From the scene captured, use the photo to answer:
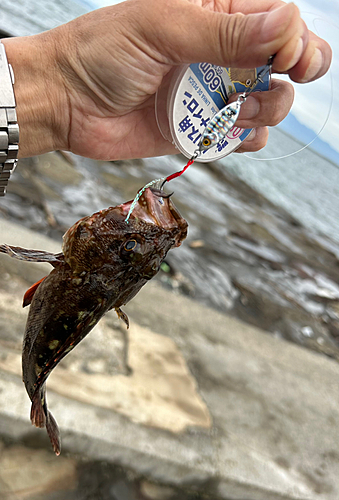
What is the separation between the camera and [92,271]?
1.68m

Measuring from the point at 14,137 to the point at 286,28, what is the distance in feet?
3.83

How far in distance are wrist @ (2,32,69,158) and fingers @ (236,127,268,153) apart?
1.03 m

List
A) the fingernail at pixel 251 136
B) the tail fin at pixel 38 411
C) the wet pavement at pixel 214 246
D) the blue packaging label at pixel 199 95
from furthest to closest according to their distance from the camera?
the wet pavement at pixel 214 246
the fingernail at pixel 251 136
the blue packaging label at pixel 199 95
the tail fin at pixel 38 411

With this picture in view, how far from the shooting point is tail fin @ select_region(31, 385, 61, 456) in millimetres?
1655

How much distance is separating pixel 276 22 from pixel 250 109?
2.06ft

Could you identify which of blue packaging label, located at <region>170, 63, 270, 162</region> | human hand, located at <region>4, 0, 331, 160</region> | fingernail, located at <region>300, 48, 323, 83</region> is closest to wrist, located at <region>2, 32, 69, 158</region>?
human hand, located at <region>4, 0, 331, 160</region>

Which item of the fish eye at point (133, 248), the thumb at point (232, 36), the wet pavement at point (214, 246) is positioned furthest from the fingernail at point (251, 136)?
the wet pavement at point (214, 246)

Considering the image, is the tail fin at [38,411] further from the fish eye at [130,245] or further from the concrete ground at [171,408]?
the concrete ground at [171,408]

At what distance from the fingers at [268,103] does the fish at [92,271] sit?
2.28 ft

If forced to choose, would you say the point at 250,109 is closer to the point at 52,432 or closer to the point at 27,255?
the point at 27,255

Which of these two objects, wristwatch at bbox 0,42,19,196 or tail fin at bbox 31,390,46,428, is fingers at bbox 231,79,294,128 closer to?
wristwatch at bbox 0,42,19,196

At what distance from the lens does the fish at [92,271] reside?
64.5 inches

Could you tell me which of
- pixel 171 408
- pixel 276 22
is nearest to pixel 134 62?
pixel 276 22

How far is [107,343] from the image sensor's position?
14.1 ft
